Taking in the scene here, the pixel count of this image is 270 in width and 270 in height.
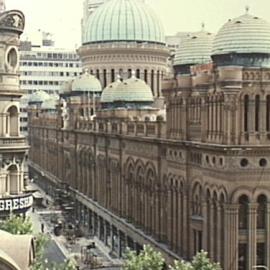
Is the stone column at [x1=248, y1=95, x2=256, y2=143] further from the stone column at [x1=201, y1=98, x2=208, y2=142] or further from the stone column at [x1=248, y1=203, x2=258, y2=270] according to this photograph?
the stone column at [x1=248, y1=203, x2=258, y2=270]

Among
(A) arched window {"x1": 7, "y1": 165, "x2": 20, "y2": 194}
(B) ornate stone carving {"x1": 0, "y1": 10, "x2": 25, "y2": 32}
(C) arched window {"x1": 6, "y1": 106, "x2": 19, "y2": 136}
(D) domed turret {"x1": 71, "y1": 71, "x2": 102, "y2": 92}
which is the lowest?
(A) arched window {"x1": 7, "y1": 165, "x2": 20, "y2": 194}

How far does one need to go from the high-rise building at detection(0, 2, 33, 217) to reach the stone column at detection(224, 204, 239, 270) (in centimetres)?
1870

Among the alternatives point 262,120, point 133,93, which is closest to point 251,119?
point 262,120

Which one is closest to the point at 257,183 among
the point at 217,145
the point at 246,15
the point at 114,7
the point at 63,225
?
the point at 217,145

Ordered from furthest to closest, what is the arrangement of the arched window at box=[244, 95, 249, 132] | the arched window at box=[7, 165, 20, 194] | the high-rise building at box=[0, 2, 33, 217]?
1. the arched window at box=[7, 165, 20, 194]
2. the high-rise building at box=[0, 2, 33, 217]
3. the arched window at box=[244, 95, 249, 132]

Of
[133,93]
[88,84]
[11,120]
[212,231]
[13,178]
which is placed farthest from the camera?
[88,84]

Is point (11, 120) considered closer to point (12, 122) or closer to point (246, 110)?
point (12, 122)

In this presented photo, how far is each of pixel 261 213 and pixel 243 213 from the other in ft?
4.32

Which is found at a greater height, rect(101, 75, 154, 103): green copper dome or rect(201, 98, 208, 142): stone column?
rect(101, 75, 154, 103): green copper dome

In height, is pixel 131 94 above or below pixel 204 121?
above

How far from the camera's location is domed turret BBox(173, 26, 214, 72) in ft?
219

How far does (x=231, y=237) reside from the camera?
2111 inches

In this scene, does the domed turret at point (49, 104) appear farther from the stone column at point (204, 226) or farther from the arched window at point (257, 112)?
the arched window at point (257, 112)

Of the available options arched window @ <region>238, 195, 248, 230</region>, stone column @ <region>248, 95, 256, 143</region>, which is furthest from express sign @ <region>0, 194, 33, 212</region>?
stone column @ <region>248, 95, 256, 143</region>
